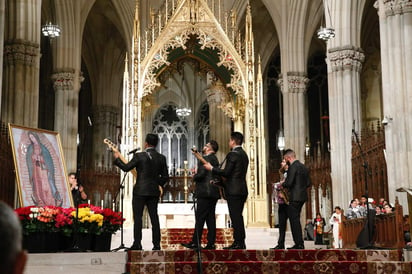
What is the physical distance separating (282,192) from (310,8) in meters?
16.2

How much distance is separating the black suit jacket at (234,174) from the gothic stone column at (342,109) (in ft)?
33.7

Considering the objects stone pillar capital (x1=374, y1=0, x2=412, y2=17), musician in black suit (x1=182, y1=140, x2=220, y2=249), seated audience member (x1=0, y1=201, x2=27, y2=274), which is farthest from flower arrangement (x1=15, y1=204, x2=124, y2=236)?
stone pillar capital (x1=374, y1=0, x2=412, y2=17)

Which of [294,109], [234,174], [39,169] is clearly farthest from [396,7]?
[294,109]

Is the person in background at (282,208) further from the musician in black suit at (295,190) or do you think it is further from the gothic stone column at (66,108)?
the gothic stone column at (66,108)

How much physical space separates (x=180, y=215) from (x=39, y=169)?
6.65m

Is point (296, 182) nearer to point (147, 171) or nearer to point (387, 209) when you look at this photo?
point (147, 171)

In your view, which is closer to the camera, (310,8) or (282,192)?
(282,192)

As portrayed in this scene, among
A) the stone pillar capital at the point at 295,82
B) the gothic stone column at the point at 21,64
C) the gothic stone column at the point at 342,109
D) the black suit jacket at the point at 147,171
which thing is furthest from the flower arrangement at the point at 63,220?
the stone pillar capital at the point at 295,82

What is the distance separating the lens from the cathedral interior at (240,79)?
14414 millimetres

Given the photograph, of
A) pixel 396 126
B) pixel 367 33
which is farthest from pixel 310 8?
pixel 396 126

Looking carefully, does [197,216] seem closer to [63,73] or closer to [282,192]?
[282,192]

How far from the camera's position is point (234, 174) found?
7.96m

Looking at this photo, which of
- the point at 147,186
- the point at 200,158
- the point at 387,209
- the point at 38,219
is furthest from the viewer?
the point at 387,209

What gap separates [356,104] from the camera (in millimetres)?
18297
